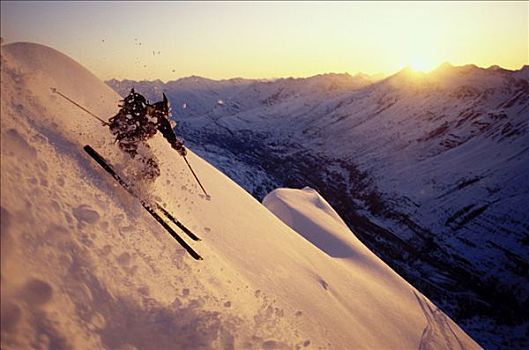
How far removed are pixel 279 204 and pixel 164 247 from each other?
11.0 metres

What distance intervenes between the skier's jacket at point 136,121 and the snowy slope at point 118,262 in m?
0.30

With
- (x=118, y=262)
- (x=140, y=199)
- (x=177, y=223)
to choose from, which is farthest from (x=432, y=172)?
(x=118, y=262)

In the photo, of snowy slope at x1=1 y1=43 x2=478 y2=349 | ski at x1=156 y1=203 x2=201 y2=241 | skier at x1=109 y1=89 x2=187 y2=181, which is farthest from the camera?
skier at x1=109 y1=89 x2=187 y2=181

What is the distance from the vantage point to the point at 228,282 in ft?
18.5

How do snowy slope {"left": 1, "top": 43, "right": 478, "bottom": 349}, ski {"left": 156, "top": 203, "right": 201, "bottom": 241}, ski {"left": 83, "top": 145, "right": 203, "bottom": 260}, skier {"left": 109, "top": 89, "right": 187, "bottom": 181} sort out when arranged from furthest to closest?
1. skier {"left": 109, "top": 89, "right": 187, "bottom": 181}
2. ski {"left": 156, "top": 203, "right": 201, "bottom": 241}
3. ski {"left": 83, "top": 145, "right": 203, "bottom": 260}
4. snowy slope {"left": 1, "top": 43, "right": 478, "bottom": 349}

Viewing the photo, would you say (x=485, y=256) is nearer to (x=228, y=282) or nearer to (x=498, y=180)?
(x=498, y=180)

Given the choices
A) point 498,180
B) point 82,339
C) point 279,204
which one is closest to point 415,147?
point 498,180

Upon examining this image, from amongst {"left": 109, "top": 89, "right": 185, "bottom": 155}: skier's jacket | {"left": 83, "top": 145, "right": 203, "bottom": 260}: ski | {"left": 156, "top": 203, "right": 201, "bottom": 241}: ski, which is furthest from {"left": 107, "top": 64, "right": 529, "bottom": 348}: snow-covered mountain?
{"left": 156, "top": 203, "right": 201, "bottom": 241}: ski

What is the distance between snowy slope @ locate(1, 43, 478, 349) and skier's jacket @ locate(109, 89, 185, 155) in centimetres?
30

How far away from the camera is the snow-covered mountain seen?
3023cm

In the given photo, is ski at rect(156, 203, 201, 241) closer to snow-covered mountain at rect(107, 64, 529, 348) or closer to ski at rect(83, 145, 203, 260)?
ski at rect(83, 145, 203, 260)

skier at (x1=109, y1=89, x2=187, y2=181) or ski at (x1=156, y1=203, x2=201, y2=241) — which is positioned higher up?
skier at (x1=109, y1=89, x2=187, y2=181)

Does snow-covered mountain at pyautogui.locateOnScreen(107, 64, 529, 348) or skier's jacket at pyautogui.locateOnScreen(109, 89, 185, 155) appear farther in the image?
snow-covered mountain at pyautogui.locateOnScreen(107, 64, 529, 348)

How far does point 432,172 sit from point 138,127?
53.8m
